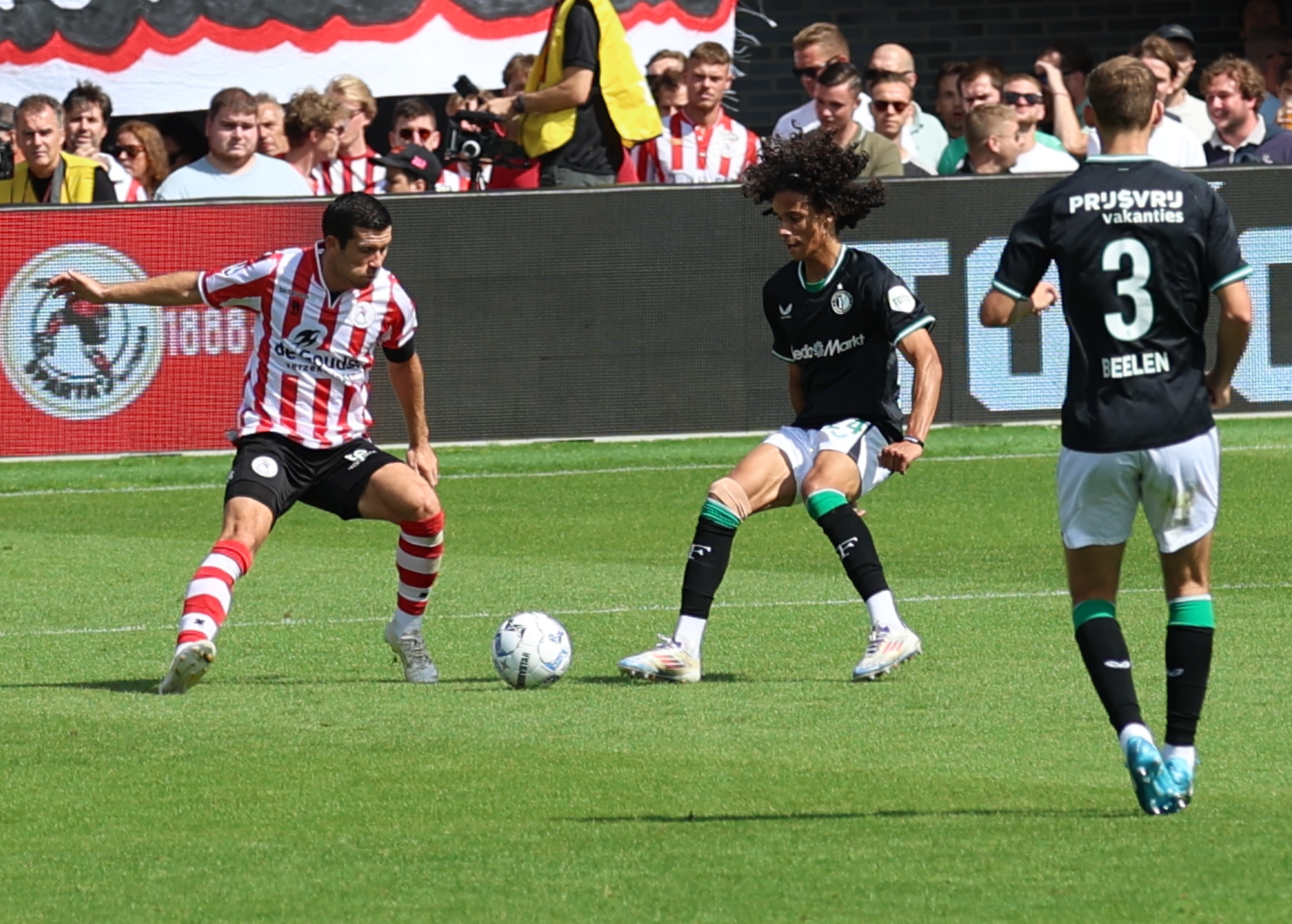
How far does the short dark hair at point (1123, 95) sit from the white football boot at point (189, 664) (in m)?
3.49

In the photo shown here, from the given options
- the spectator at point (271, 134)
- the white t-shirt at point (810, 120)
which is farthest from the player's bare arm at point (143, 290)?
the spectator at point (271, 134)

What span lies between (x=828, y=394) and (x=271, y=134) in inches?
324

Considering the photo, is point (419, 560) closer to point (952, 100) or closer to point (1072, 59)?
point (952, 100)

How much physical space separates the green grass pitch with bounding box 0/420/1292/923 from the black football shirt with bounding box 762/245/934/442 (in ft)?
3.05

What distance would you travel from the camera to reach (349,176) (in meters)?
15.7

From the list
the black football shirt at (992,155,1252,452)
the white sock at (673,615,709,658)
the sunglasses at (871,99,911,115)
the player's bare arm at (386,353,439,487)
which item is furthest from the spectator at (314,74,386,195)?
the black football shirt at (992,155,1252,452)

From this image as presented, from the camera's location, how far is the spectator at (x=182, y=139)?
17734 millimetres

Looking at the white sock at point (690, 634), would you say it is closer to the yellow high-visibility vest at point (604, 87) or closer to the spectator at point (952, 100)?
the yellow high-visibility vest at point (604, 87)

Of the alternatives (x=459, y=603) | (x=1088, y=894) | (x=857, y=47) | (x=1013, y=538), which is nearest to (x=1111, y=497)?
(x=1088, y=894)

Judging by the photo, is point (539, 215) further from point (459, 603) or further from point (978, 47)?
point (978, 47)

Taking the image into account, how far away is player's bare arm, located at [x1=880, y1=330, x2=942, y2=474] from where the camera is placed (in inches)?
320

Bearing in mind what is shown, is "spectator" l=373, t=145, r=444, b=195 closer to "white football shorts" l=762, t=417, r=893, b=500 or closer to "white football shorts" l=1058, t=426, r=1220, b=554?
"white football shorts" l=762, t=417, r=893, b=500

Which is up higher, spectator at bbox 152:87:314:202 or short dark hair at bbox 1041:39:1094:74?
short dark hair at bbox 1041:39:1094:74

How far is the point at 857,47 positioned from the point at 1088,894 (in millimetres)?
17323
